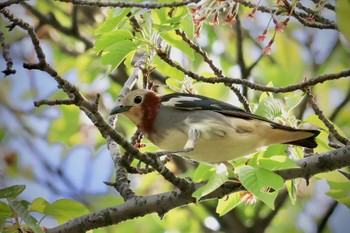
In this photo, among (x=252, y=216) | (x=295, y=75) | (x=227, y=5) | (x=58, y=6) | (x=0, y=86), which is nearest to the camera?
(x=227, y=5)

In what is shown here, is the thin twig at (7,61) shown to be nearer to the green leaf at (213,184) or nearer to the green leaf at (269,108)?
the green leaf at (213,184)

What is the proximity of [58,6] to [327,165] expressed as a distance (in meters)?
4.99

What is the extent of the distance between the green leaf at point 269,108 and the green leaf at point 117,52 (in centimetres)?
82

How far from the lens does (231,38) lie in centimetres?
770

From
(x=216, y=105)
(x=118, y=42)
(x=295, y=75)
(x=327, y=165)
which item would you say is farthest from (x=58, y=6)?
(x=327, y=165)

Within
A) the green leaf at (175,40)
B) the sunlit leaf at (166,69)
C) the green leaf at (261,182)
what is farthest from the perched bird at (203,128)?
the green leaf at (261,182)

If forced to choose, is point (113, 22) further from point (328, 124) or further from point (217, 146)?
point (328, 124)

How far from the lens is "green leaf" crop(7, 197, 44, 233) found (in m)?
2.70

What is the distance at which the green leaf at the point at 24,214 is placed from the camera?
106 inches

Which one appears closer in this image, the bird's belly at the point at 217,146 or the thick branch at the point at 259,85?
the thick branch at the point at 259,85

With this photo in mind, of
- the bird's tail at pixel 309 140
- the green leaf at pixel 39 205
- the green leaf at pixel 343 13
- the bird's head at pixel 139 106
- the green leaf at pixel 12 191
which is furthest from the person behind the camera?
the bird's head at pixel 139 106

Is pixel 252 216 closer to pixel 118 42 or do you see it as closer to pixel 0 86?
pixel 118 42

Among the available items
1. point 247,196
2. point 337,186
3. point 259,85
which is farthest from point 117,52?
point 337,186

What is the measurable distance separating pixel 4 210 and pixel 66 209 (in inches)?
14.3
